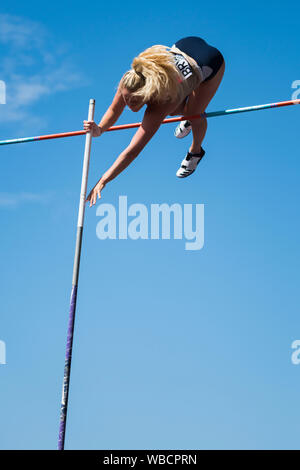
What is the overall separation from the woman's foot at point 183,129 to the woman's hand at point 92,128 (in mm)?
2131

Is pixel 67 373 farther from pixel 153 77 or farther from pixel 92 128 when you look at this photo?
pixel 153 77

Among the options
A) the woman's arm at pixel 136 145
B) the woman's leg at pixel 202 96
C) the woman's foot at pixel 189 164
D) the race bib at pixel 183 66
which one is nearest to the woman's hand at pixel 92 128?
the woman's arm at pixel 136 145

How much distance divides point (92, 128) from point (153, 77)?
1573 millimetres

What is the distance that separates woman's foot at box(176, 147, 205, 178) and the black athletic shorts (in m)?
1.98

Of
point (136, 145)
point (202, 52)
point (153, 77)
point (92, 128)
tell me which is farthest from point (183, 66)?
point (92, 128)

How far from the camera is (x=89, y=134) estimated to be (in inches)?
391

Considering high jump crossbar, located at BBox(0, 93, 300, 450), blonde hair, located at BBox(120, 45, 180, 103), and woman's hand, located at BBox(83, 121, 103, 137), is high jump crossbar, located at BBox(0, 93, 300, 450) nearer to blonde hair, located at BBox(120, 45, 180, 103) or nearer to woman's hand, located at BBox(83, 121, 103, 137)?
woman's hand, located at BBox(83, 121, 103, 137)

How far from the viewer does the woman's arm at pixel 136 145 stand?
8961 millimetres

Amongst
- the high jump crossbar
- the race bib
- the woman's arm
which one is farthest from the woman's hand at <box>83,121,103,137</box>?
the race bib

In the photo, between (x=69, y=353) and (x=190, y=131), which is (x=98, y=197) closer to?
(x=69, y=353)

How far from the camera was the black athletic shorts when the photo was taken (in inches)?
376
